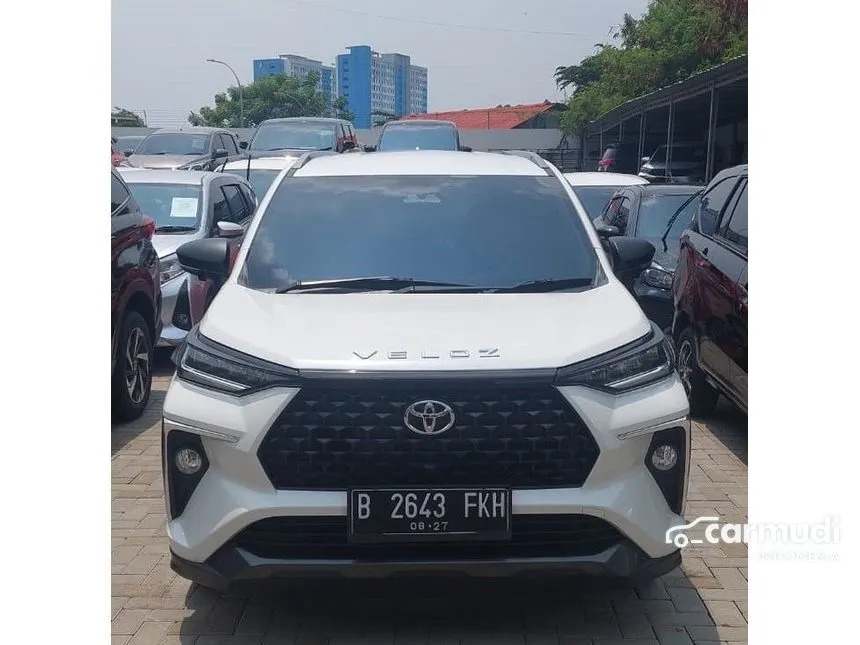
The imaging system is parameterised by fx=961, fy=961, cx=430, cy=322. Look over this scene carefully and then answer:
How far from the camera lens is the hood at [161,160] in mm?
16172

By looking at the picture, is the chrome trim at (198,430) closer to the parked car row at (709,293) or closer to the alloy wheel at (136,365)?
the parked car row at (709,293)

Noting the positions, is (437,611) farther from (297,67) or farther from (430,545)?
(297,67)

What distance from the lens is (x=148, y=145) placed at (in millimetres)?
17500

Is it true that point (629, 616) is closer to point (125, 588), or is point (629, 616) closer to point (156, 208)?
point (125, 588)

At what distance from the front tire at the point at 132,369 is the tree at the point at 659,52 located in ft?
64.1

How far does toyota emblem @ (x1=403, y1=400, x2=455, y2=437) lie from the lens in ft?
10.8

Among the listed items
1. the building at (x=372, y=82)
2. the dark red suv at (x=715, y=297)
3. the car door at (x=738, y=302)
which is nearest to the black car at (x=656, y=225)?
the dark red suv at (x=715, y=297)

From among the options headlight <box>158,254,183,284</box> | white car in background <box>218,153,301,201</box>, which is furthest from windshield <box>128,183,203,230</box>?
white car in background <box>218,153,301,201</box>

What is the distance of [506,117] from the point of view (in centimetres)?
6112

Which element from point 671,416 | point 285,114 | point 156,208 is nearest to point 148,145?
point 156,208

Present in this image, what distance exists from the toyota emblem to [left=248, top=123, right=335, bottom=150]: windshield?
14551mm

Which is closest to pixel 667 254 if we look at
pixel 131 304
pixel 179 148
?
pixel 131 304

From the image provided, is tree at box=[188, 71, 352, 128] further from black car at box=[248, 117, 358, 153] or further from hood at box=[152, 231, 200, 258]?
hood at box=[152, 231, 200, 258]

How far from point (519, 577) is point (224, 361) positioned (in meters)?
1.30
